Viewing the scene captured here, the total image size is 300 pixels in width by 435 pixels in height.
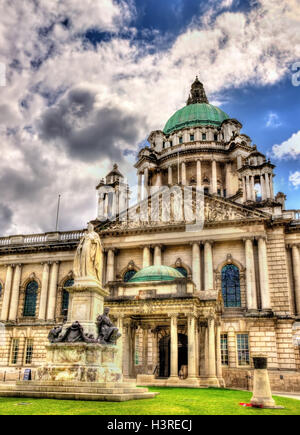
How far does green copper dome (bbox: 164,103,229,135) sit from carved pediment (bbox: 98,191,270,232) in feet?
75.5

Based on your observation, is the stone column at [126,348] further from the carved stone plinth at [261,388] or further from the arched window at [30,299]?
the arched window at [30,299]

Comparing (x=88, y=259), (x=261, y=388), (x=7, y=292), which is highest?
(x=7, y=292)

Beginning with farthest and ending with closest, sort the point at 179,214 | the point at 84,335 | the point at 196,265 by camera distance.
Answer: the point at 179,214 < the point at 196,265 < the point at 84,335

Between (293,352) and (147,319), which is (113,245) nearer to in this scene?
(147,319)

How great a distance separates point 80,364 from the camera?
598 inches

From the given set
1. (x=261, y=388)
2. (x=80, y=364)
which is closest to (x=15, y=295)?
(x=80, y=364)

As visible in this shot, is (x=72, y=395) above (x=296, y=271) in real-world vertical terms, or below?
below

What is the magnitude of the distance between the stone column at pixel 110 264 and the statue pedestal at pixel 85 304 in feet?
89.1

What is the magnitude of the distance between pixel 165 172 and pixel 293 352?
33.7 metres

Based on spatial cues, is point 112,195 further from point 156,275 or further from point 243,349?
point 156,275

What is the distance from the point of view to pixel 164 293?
1043 inches

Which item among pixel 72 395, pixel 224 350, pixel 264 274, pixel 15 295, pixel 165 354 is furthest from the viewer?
pixel 15 295

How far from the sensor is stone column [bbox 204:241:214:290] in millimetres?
40688

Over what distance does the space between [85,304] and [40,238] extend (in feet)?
118
